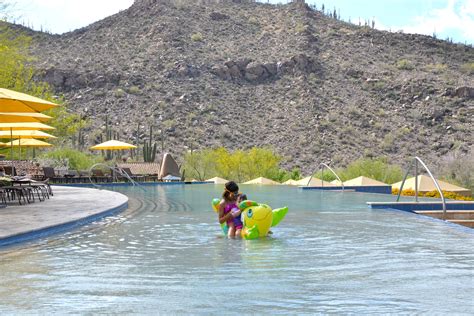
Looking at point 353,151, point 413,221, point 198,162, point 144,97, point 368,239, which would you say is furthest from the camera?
point 144,97

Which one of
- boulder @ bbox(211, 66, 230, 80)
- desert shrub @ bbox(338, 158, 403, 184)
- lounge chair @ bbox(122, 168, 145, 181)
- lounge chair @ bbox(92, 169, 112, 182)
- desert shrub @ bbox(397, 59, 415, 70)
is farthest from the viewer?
desert shrub @ bbox(397, 59, 415, 70)

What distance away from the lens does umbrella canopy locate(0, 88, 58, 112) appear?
11.0 metres

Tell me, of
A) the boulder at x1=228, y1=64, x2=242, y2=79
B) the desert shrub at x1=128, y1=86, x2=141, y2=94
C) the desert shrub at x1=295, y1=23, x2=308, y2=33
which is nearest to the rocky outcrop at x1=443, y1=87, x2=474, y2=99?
the desert shrub at x1=295, y1=23, x2=308, y2=33

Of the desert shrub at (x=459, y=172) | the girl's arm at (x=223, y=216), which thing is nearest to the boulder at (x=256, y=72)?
the desert shrub at (x=459, y=172)

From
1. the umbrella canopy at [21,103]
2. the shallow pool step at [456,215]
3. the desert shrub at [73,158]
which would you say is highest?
the umbrella canopy at [21,103]

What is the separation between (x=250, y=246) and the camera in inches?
314

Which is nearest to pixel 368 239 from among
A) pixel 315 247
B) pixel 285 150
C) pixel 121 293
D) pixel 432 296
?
pixel 315 247

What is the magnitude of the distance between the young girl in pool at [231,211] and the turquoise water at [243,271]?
19 centimetres

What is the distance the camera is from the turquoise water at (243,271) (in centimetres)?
473

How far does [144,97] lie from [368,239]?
4450 centimetres

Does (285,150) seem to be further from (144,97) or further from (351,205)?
(351,205)

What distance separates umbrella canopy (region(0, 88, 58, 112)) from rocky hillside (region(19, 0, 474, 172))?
3252 centimetres

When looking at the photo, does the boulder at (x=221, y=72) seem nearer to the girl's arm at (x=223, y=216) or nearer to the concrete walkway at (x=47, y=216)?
the concrete walkway at (x=47, y=216)

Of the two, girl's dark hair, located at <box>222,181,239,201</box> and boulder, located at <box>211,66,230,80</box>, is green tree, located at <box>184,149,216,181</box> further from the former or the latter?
girl's dark hair, located at <box>222,181,239,201</box>
